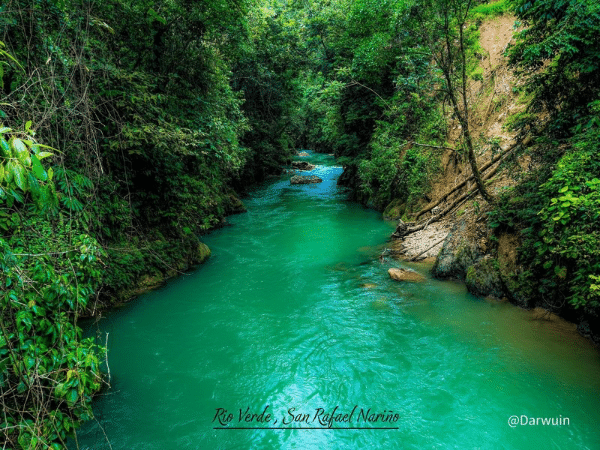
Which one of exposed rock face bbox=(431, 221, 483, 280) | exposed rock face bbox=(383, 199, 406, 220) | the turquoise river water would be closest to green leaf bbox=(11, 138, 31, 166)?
the turquoise river water

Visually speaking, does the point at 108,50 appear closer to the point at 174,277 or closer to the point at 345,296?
the point at 174,277

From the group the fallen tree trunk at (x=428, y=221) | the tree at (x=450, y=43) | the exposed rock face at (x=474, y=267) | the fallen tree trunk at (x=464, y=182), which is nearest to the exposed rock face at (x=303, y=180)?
the fallen tree trunk at (x=464, y=182)

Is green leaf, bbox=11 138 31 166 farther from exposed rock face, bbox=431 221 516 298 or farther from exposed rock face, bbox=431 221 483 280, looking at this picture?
exposed rock face, bbox=431 221 483 280

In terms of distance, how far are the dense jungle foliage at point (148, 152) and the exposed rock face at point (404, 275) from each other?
218 centimetres

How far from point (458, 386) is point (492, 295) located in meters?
2.92

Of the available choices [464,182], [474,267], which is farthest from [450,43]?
[474,267]

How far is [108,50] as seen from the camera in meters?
7.40

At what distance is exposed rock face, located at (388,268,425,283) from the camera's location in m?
8.73

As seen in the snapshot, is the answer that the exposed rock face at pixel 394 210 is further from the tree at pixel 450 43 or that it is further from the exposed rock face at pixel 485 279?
the exposed rock face at pixel 485 279

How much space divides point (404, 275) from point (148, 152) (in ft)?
23.5

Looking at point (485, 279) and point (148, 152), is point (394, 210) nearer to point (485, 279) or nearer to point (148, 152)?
point (485, 279)

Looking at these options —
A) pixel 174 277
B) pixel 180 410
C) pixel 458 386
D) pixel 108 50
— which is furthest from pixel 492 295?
pixel 108 50

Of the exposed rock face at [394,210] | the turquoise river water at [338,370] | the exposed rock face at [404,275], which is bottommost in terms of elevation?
Answer: the turquoise river water at [338,370]

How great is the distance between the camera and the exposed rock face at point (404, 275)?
28.7 ft
